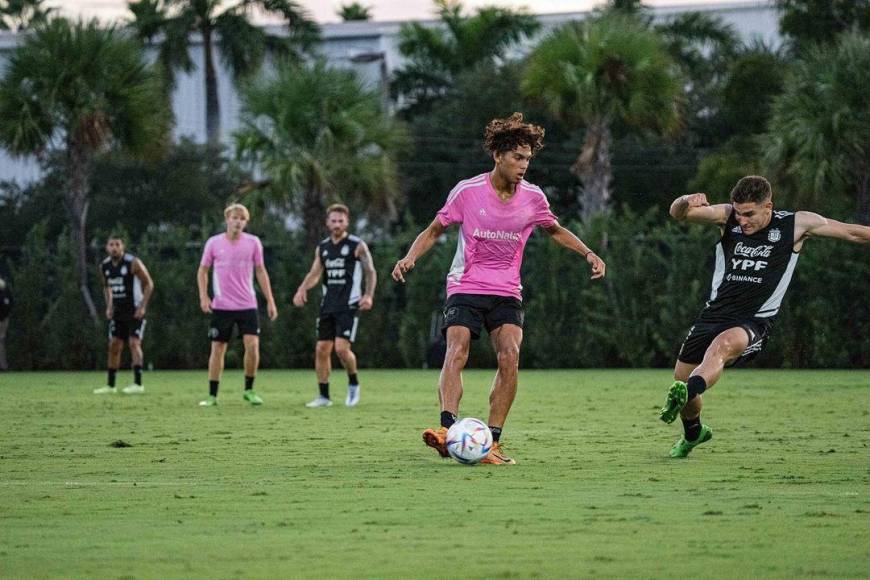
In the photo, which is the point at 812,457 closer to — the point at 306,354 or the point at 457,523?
the point at 457,523

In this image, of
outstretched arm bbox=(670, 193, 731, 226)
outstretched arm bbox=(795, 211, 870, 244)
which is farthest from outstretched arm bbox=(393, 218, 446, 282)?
outstretched arm bbox=(795, 211, 870, 244)

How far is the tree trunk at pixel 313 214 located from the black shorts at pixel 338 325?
13919 millimetres

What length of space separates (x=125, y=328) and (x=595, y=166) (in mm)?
14614

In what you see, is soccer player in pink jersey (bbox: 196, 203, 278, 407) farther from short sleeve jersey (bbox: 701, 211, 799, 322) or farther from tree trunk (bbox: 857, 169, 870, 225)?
tree trunk (bbox: 857, 169, 870, 225)

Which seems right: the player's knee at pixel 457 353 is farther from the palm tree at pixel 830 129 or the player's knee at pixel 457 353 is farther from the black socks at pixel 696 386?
the palm tree at pixel 830 129

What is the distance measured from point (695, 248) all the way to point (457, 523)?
2341cm

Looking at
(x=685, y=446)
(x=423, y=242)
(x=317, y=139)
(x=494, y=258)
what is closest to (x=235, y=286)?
(x=423, y=242)

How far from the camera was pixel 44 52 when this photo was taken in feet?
109

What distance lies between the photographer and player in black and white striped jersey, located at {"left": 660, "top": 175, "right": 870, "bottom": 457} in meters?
11.1

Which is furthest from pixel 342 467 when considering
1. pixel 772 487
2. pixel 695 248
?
pixel 695 248

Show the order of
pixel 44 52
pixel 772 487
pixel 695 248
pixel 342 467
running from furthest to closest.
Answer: pixel 44 52, pixel 695 248, pixel 342 467, pixel 772 487

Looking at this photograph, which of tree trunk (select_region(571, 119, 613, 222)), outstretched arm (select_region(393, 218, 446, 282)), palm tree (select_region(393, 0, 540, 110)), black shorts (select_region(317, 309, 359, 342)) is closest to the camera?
outstretched arm (select_region(393, 218, 446, 282))

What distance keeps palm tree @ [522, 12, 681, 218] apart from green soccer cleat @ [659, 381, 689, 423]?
23.0m

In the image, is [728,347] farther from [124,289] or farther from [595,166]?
[595,166]
